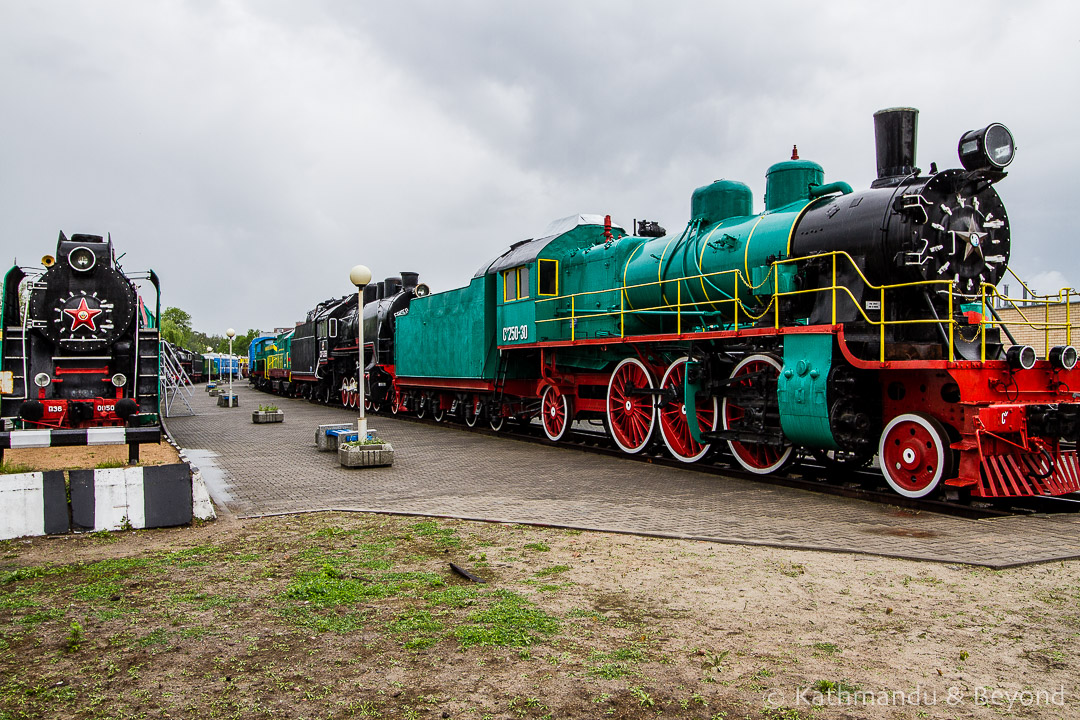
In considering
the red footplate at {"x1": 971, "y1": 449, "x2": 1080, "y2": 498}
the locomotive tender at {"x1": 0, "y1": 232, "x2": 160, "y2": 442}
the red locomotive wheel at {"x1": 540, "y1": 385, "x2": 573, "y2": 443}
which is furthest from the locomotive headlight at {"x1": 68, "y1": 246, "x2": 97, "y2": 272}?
the red footplate at {"x1": 971, "y1": 449, "x2": 1080, "y2": 498}

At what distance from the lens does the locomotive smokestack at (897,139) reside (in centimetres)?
919

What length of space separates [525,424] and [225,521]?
10174 millimetres

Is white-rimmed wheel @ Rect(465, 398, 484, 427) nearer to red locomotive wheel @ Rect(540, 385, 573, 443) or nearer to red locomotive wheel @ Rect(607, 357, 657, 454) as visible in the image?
red locomotive wheel @ Rect(540, 385, 573, 443)

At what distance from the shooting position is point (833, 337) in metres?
8.64

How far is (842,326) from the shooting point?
857 cm

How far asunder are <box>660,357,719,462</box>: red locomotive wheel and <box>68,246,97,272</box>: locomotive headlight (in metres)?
10.5

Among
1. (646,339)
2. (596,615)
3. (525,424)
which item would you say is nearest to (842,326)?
(646,339)

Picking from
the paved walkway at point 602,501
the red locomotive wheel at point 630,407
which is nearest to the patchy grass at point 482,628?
the paved walkway at point 602,501

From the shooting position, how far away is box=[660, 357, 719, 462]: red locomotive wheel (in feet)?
36.0

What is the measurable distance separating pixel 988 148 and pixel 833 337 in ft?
8.92

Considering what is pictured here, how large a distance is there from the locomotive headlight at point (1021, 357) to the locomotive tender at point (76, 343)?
12.7 meters

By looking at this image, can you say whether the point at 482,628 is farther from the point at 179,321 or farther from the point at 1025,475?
the point at 179,321

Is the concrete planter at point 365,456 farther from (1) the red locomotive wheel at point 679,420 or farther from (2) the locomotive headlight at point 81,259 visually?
(2) the locomotive headlight at point 81,259

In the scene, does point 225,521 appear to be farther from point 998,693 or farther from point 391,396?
point 391,396
